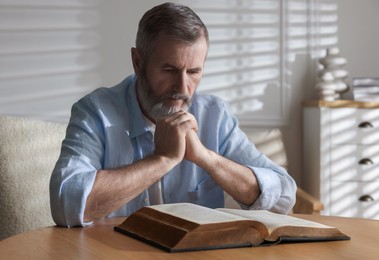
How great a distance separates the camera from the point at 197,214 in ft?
5.13

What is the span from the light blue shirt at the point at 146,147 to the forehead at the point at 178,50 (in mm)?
192

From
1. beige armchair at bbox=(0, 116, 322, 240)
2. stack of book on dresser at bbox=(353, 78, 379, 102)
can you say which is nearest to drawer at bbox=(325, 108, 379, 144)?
stack of book on dresser at bbox=(353, 78, 379, 102)

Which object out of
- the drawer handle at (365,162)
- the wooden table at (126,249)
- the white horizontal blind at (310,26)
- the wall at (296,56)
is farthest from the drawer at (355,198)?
the wooden table at (126,249)

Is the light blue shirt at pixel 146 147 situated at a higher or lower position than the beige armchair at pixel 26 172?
higher

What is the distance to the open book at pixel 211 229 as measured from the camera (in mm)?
1448

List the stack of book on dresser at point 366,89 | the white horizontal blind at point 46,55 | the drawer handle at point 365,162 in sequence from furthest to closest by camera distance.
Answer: the stack of book on dresser at point 366,89
the drawer handle at point 365,162
the white horizontal blind at point 46,55

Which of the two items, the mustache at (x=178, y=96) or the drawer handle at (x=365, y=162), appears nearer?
the mustache at (x=178, y=96)

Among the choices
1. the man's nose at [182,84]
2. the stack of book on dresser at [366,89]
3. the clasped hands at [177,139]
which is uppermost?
the man's nose at [182,84]

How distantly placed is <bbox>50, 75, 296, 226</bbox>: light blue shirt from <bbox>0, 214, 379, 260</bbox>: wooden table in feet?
1.10

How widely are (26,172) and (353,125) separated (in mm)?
1914

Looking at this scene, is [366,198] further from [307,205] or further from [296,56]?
[296,56]

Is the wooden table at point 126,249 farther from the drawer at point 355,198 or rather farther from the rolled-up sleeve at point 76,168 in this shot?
the drawer at point 355,198

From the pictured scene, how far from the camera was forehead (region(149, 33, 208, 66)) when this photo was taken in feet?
7.07

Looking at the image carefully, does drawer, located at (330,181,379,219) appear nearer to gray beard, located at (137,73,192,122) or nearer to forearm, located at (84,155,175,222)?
gray beard, located at (137,73,192,122)
